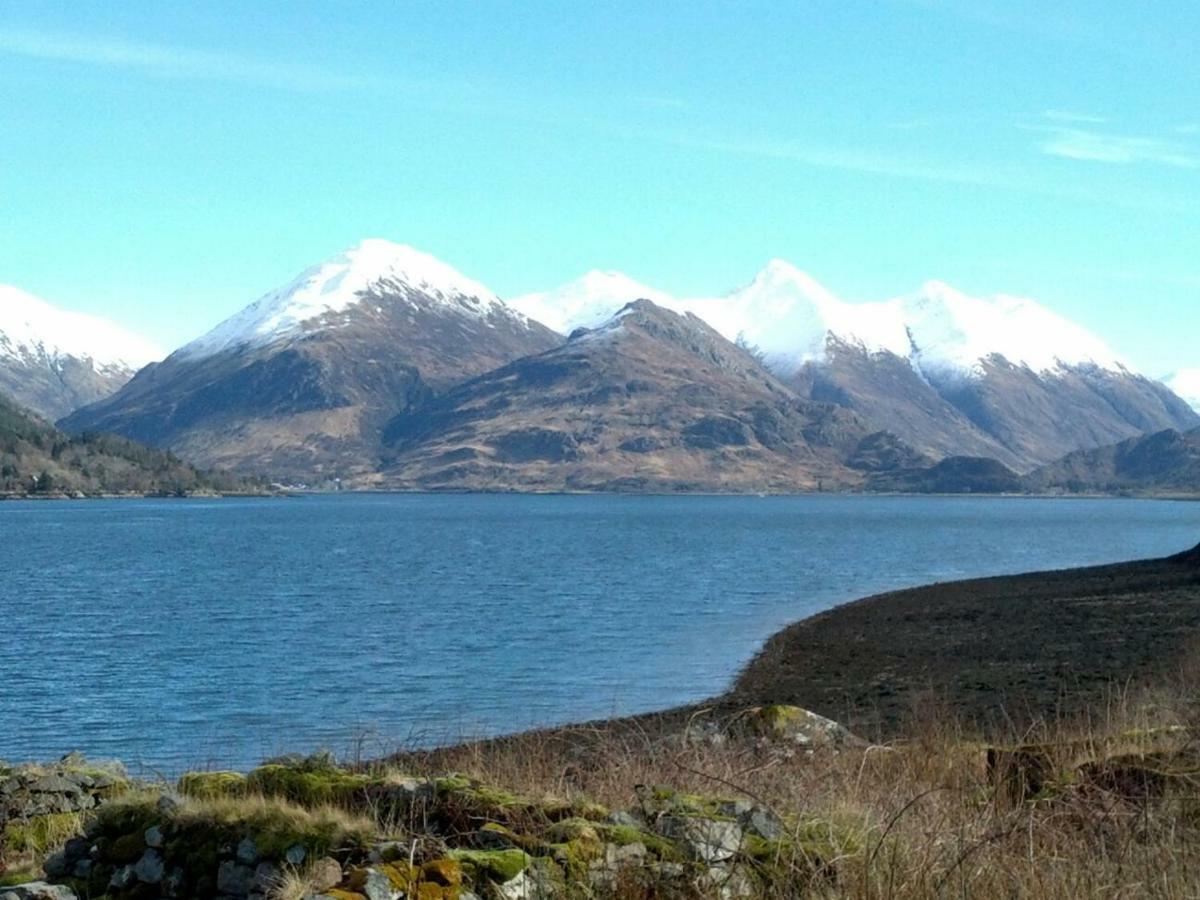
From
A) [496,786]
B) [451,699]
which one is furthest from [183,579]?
[496,786]

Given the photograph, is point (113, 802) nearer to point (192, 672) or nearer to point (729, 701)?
point (729, 701)

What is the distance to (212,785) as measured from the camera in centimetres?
1050

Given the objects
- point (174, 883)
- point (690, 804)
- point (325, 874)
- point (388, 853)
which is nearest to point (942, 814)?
point (690, 804)

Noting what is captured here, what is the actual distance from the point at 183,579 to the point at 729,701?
56130 mm

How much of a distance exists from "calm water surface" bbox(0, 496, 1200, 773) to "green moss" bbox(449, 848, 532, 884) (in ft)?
17.6

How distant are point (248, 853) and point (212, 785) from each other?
8.54 feet

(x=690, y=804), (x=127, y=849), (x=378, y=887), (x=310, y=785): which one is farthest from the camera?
(x=310, y=785)

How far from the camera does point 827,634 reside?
50.1 m

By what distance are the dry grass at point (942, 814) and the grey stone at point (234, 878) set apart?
1.83 m

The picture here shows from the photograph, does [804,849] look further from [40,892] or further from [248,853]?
[40,892]

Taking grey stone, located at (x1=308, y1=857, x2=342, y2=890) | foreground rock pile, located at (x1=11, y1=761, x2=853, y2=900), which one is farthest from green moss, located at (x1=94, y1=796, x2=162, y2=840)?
grey stone, located at (x1=308, y1=857, x2=342, y2=890)

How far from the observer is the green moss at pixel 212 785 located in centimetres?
987

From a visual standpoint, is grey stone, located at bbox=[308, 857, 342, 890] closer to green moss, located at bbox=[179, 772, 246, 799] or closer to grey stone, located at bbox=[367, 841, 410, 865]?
grey stone, located at bbox=[367, 841, 410, 865]

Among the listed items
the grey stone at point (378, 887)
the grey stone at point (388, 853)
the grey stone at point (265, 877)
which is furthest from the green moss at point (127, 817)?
the grey stone at point (378, 887)
